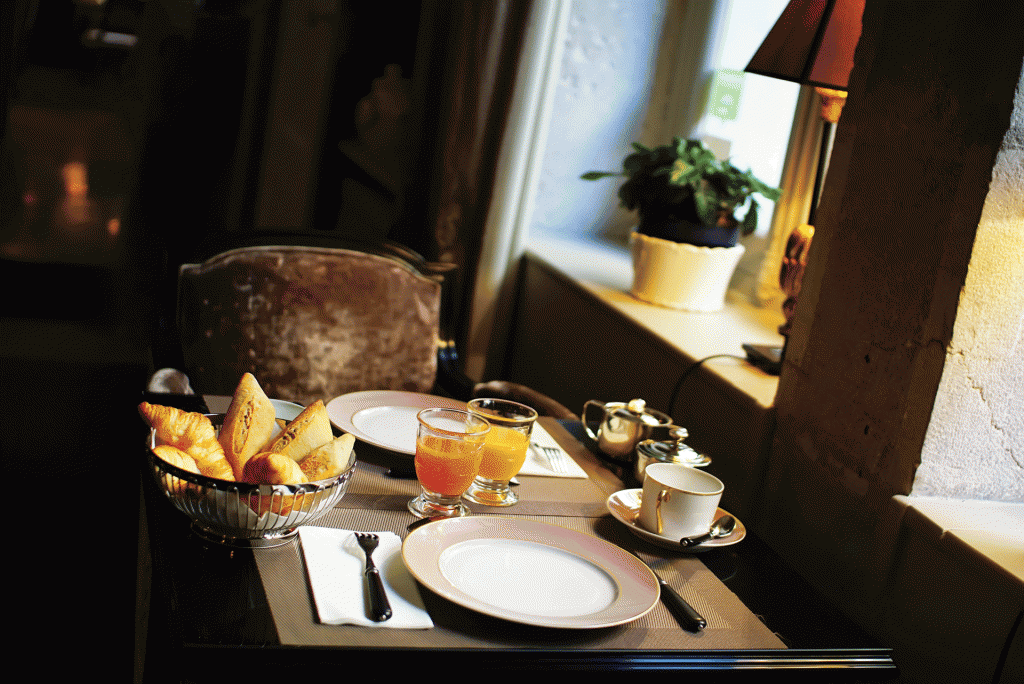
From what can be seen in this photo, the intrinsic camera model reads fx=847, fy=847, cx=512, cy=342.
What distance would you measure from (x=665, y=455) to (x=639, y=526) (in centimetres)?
13

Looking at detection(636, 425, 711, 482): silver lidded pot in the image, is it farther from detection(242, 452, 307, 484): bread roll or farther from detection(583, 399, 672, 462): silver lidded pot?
detection(242, 452, 307, 484): bread roll

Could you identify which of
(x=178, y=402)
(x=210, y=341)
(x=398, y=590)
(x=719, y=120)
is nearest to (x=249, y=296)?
(x=210, y=341)

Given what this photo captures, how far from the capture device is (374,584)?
0.77 metres

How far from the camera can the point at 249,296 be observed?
5.36 ft

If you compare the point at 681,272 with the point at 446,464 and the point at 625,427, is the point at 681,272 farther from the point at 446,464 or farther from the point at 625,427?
the point at 446,464

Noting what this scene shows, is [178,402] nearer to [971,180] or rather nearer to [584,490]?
[584,490]

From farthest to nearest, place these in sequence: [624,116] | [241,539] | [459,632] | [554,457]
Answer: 1. [624,116]
2. [554,457]
3. [241,539]
4. [459,632]

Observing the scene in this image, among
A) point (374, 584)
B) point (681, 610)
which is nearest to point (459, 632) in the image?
point (374, 584)

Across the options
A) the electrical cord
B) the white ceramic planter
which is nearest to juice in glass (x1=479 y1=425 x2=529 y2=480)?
the electrical cord

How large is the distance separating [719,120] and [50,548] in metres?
2.19

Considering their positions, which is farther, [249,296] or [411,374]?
[411,374]

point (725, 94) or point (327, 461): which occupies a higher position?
point (725, 94)

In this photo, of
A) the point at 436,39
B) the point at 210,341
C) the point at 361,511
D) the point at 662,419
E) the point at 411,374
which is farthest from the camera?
the point at 436,39

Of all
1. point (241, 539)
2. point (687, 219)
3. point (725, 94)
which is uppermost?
point (725, 94)
